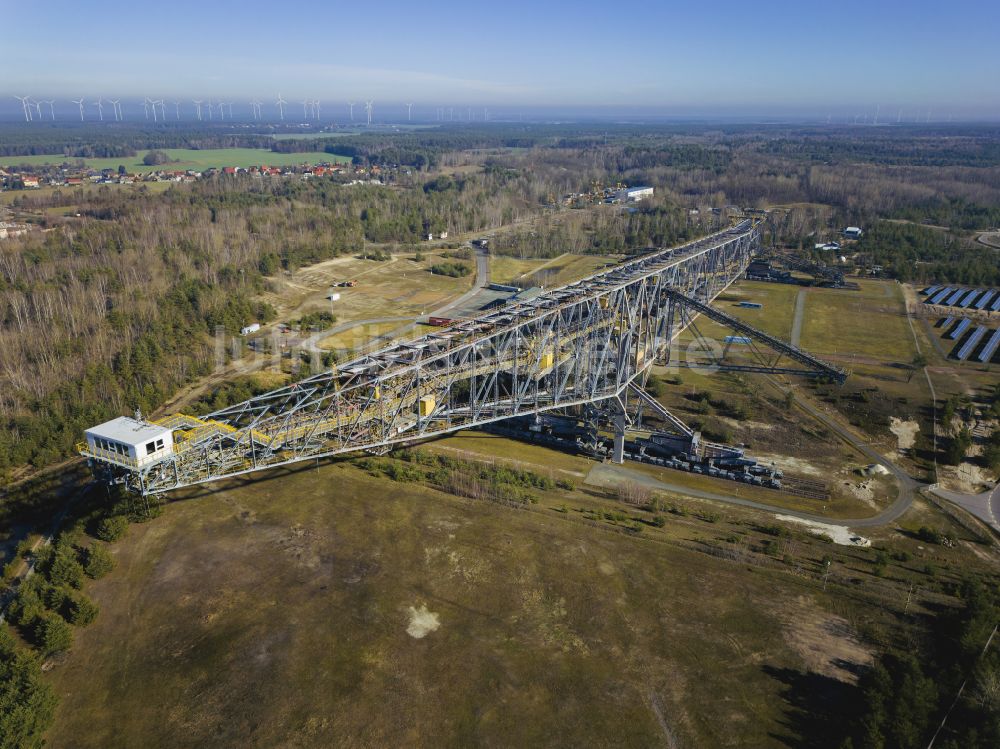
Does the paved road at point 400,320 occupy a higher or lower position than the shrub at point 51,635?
higher

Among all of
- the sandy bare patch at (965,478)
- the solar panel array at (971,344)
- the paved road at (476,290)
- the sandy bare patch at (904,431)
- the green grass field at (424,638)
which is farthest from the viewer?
the paved road at (476,290)

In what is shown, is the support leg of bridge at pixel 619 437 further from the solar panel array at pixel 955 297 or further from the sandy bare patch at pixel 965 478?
the solar panel array at pixel 955 297

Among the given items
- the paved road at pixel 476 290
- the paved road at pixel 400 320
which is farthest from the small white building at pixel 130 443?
the paved road at pixel 476 290

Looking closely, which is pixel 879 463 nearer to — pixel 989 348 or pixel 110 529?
pixel 989 348

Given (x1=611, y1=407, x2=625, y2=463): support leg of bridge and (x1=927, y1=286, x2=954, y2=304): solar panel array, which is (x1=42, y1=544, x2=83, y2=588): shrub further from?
(x1=927, y1=286, x2=954, y2=304): solar panel array

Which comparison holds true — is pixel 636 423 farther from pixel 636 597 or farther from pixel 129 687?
pixel 129 687

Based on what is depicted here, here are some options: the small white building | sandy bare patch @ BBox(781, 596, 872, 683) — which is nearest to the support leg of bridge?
sandy bare patch @ BBox(781, 596, 872, 683)
